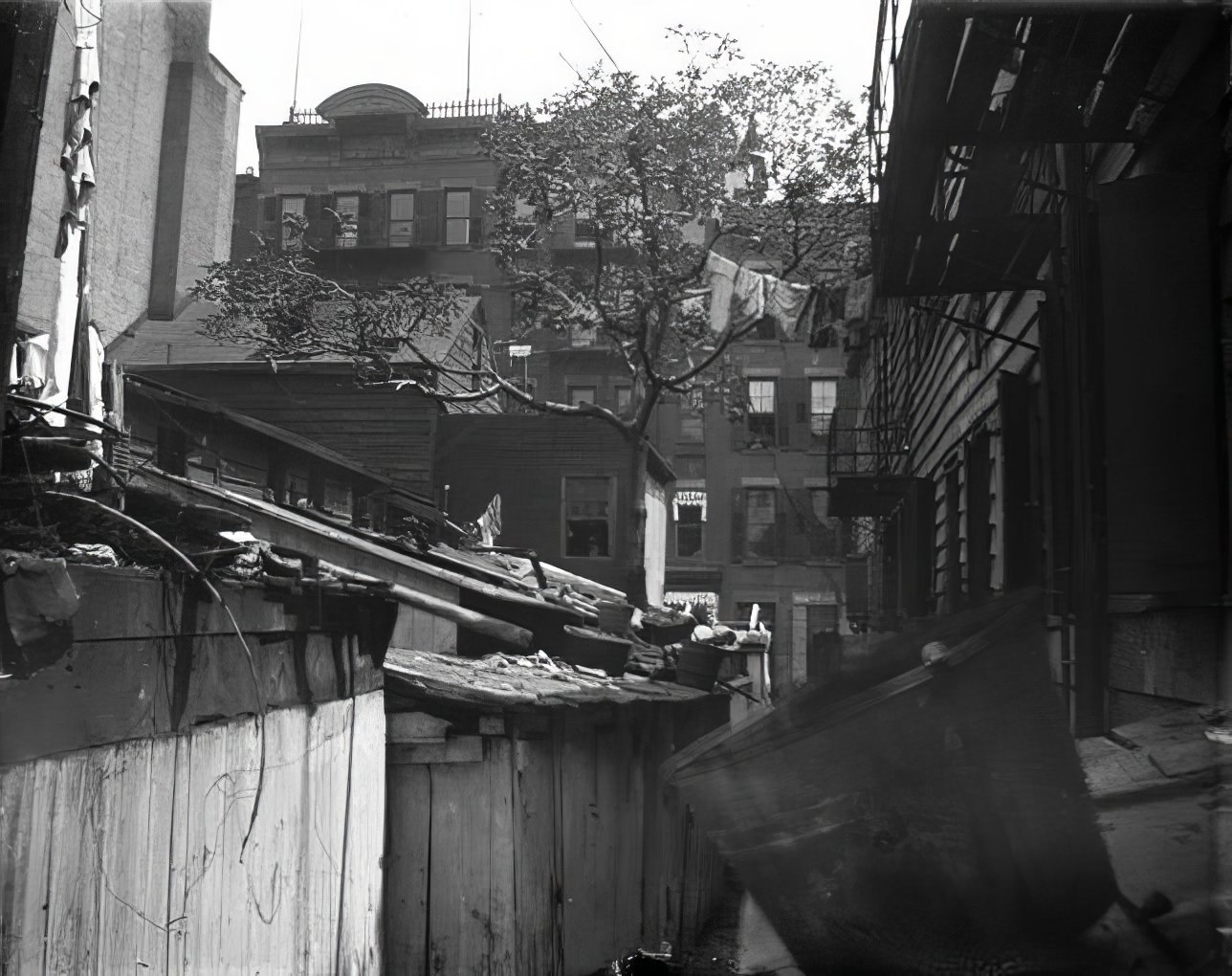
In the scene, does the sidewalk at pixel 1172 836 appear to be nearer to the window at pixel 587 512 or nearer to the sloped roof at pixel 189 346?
the sloped roof at pixel 189 346

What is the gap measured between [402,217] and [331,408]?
6.57 meters

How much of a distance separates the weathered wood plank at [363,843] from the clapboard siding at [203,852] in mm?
13

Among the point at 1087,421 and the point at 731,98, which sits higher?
the point at 731,98

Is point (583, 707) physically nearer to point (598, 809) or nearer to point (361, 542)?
point (598, 809)

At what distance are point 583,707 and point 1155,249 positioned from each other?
16.7 feet

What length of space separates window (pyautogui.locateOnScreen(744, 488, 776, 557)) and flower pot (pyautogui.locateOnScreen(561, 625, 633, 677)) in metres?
25.5

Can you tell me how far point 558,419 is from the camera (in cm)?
2967

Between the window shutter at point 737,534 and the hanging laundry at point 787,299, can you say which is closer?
the hanging laundry at point 787,299

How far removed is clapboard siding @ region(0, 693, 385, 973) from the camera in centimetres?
388

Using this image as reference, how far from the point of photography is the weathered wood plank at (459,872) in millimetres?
7438

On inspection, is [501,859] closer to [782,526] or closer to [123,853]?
[123,853]

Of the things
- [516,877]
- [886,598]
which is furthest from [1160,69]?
[886,598]

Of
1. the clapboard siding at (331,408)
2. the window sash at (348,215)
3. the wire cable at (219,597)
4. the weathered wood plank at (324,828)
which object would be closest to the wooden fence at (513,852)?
the weathered wood plank at (324,828)

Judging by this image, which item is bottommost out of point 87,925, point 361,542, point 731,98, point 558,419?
point 87,925
